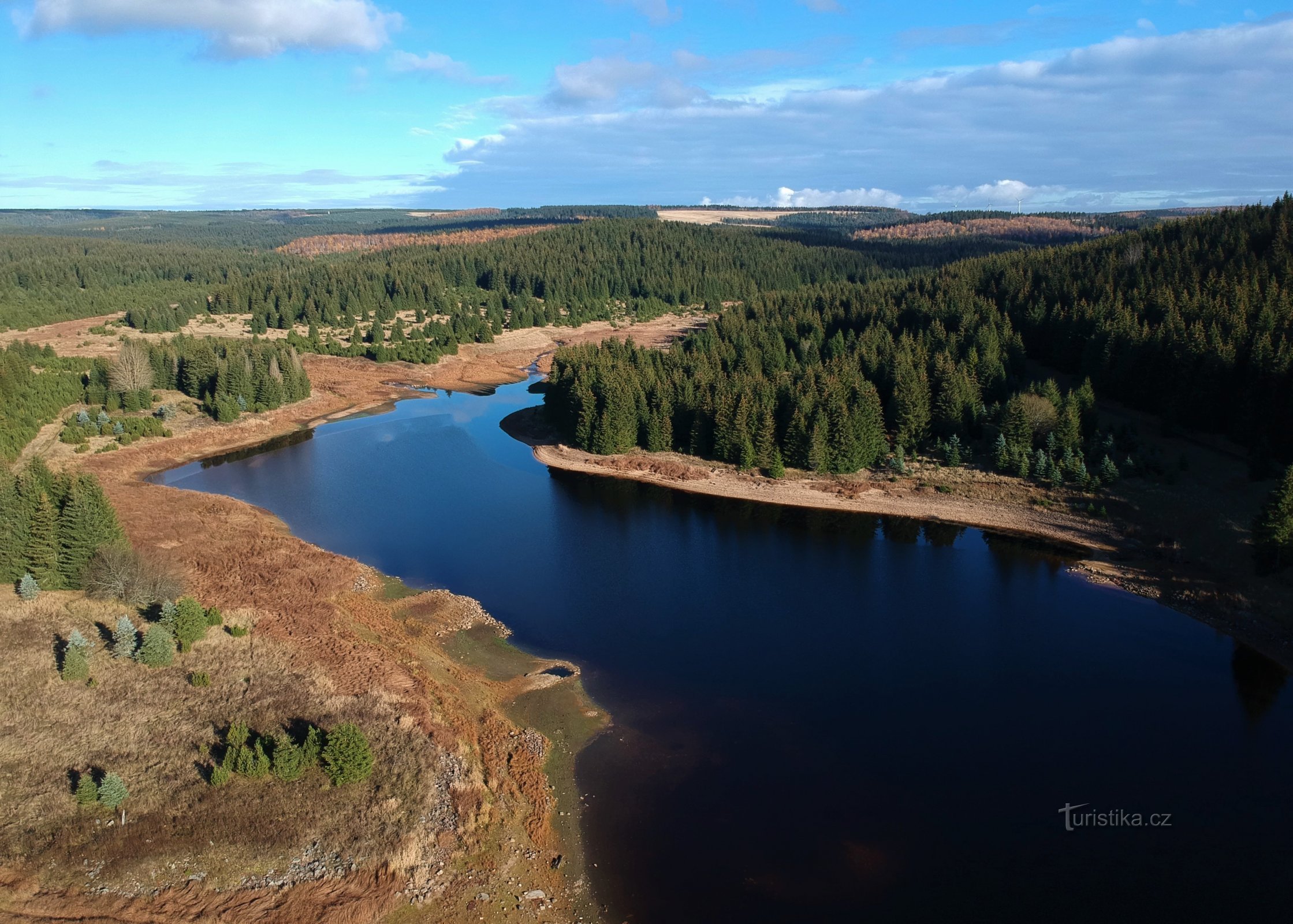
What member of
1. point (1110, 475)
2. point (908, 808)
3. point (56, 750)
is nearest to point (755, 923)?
point (908, 808)

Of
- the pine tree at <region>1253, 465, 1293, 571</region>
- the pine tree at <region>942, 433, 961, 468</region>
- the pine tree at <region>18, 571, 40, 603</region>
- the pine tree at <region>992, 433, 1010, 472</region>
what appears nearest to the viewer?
the pine tree at <region>18, 571, 40, 603</region>

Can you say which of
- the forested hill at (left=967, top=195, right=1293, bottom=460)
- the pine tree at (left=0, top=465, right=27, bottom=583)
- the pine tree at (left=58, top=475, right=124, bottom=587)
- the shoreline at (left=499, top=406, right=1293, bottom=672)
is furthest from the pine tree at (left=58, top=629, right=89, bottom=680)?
the forested hill at (left=967, top=195, right=1293, bottom=460)

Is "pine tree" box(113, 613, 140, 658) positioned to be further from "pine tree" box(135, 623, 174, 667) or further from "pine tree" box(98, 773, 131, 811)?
"pine tree" box(98, 773, 131, 811)

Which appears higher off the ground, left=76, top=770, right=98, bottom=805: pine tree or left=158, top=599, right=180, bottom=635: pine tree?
left=158, top=599, right=180, bottom=635: pine tree

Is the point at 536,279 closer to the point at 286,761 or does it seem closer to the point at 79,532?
the point at 79,532

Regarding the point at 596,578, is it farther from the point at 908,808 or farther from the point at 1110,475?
the point at 1110,475

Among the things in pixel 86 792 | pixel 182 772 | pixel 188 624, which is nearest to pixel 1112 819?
pixel 182 772

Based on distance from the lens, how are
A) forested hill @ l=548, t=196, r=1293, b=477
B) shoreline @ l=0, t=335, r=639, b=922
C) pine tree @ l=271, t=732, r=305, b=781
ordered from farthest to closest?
forested hill @ l=548, t=196, r=1293, b=477 → pine tree @ l=271, t=732, r=305, b=781 → shoreline @ l=0, t=335, r=639, b=922
